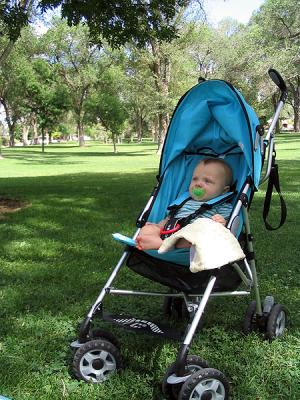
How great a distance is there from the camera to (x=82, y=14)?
7.84 meters

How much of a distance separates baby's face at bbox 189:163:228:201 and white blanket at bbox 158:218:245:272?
561mm

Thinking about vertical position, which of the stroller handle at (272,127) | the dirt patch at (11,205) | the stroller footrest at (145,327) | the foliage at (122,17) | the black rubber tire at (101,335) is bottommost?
the dirt patch at (11,205)

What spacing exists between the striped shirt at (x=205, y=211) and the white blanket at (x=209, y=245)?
47 cm

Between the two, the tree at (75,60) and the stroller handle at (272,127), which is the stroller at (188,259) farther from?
the tree at (75,60)

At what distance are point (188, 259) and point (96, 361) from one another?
81 cm

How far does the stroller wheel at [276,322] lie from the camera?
3295 millimetres

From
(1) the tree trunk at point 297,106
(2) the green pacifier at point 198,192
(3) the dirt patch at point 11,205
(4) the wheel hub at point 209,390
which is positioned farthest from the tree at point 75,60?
(4) the wheel hub at point 209,390

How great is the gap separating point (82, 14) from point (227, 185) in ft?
17.9

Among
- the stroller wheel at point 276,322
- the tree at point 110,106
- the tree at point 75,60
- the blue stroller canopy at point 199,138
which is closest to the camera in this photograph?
the stroller wheel at point 276,322

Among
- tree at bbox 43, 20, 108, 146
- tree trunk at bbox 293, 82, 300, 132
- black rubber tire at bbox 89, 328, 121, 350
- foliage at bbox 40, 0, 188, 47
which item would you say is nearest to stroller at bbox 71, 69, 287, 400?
black rubber tire at bbox 89, 328, 121, 350

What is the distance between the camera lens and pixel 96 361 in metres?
2.83

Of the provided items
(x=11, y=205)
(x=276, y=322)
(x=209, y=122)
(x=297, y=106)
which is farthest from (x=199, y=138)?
(x=297, y=106)

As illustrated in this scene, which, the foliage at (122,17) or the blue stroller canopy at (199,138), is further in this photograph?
the foliage at (122,17)

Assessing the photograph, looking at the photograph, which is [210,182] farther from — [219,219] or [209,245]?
[209,245]
